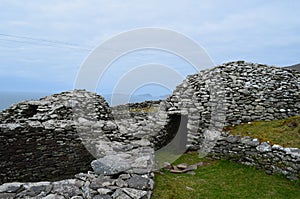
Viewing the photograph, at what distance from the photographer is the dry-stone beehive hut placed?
21.4 ft

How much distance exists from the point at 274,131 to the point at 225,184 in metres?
3.38

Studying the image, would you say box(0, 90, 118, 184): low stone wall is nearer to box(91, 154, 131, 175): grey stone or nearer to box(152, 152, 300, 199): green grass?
box(91, 154, 131, 175): grey stone

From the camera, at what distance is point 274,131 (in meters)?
10.3

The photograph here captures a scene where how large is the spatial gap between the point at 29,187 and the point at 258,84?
10.7 meters

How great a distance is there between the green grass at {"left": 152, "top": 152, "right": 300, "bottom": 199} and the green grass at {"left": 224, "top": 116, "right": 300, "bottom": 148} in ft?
4.28

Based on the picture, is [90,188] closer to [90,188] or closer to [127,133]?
[90,188]

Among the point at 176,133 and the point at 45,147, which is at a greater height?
the point at 176,133

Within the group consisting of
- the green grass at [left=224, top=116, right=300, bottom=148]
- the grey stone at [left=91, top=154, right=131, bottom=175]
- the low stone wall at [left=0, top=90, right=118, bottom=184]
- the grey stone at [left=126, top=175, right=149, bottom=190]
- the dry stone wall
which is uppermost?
the dry stone wall

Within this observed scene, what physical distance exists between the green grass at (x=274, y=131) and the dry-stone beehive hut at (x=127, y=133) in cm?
47

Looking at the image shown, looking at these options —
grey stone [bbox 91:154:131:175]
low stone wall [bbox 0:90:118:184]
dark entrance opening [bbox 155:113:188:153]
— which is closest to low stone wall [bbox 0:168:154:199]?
grey stone [bbox 91:154:131:175]

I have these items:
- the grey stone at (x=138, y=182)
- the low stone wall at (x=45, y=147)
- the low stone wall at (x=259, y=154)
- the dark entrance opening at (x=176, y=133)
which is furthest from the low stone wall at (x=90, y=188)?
the dark entrance opening at (x=176, y=133)

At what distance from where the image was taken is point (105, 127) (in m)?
10.8

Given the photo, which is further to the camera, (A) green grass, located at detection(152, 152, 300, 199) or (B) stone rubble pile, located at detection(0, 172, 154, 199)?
(A) green grass, located at detection(152, 152, 300, 199)

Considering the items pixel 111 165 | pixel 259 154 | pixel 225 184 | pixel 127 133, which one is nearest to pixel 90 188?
pixel 111 165
